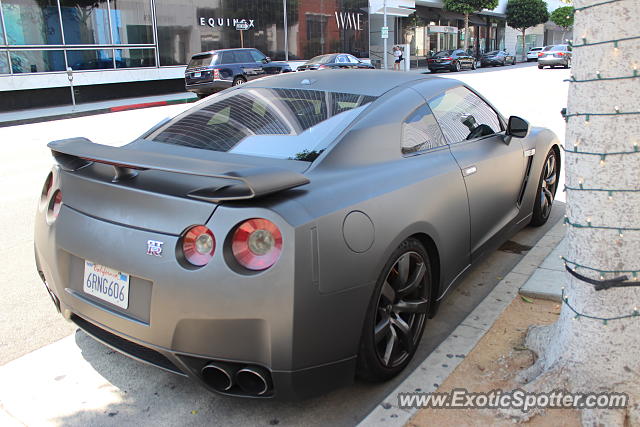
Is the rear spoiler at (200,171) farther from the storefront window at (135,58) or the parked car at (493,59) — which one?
the parked car at (493,59)

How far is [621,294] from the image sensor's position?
2521mm

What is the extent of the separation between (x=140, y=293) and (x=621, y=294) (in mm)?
2116

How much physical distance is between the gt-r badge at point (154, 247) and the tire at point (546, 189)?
12.4 ft

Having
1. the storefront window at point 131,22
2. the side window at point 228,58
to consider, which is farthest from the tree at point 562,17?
the side window at point 228,58

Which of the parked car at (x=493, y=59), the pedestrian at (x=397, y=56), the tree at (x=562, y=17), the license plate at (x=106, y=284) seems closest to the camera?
the license plate at (x=106, y=284)

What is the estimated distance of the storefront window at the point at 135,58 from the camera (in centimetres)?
2438

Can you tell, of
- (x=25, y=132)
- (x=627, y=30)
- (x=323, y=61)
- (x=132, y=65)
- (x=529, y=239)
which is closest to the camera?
(x=627, y=30)

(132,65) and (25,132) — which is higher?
(132,65)

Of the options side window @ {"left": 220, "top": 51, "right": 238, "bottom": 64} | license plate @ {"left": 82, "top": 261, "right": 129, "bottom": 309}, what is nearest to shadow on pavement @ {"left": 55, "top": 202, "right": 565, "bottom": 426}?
license plate @ {"left": 82, "top": 261, "right": 129, "bottom": 309}

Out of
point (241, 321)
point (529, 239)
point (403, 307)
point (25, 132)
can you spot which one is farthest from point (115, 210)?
point (25, 132)

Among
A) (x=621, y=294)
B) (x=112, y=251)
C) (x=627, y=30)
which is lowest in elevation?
(x=621, y=294)

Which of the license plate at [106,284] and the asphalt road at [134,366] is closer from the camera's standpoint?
the license plate at [106,284]

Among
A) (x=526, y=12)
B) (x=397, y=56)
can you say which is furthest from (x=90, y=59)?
(x=526, y=12)

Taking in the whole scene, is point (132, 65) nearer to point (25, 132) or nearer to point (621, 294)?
point (25, 132)
